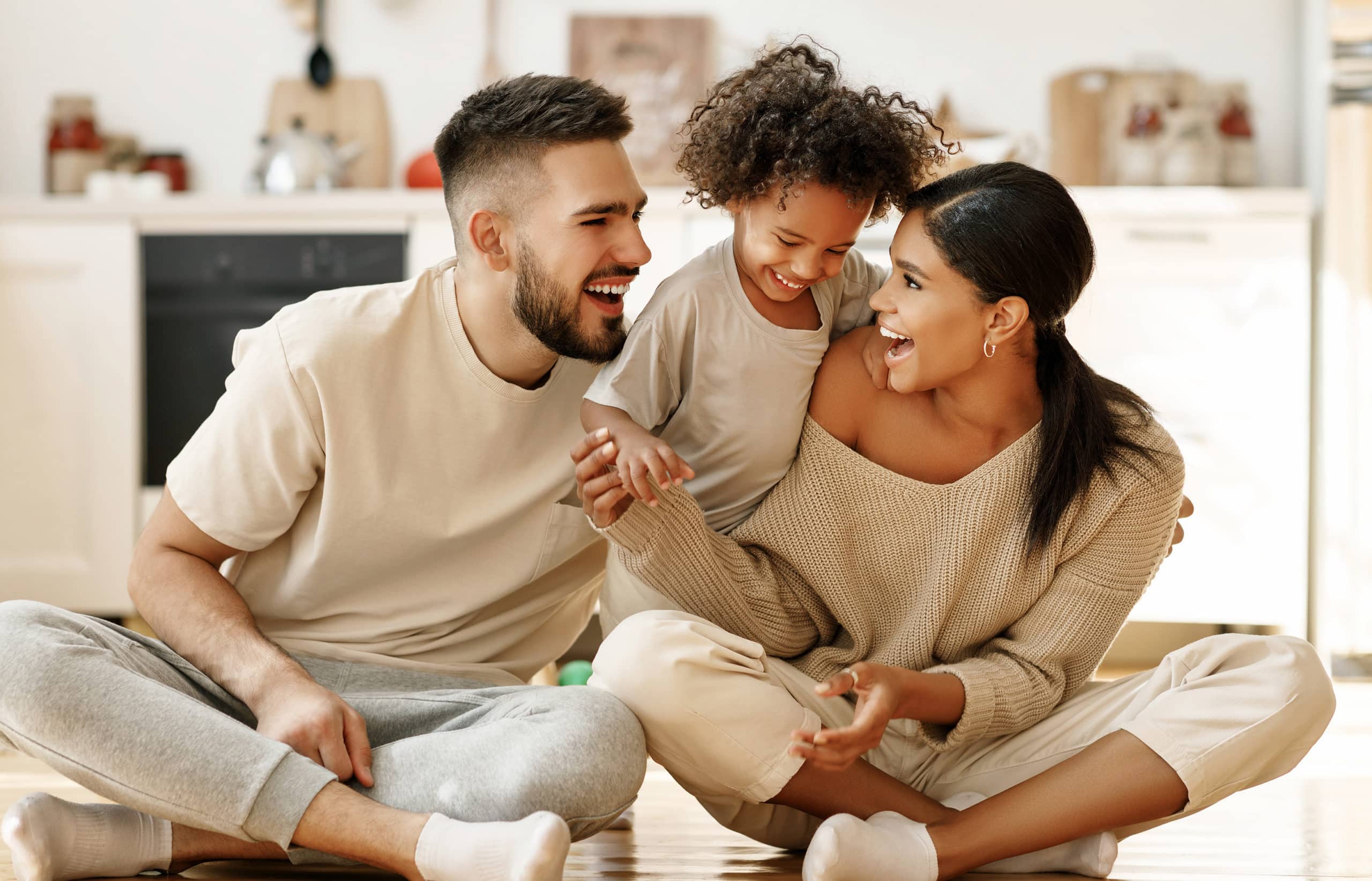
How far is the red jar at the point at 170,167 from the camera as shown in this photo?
142 inches

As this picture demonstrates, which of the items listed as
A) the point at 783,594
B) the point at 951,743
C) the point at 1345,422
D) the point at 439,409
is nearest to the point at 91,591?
the point at 439,409

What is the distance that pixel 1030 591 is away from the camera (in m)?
1.52

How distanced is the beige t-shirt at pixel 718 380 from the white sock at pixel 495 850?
0.48 meters

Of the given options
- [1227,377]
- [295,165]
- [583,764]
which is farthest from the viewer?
[295,165]

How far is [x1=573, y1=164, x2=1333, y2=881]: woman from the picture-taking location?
54.5 inches

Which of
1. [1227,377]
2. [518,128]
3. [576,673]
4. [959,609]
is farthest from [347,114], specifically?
[959,609]

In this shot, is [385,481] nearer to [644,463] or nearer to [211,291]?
[644,463]

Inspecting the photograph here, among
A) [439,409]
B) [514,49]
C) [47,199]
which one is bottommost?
[439,409]

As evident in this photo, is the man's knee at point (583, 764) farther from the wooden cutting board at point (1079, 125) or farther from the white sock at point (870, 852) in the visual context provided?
the wooden cutting board at point (1079, 125)

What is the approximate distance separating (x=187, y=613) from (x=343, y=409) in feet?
0.92

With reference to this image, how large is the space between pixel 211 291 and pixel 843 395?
207cm

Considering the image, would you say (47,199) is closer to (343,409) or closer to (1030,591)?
(343,409)

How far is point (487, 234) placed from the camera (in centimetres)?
165

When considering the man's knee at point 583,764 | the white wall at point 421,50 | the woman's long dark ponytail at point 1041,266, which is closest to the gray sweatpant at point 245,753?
the man's knee at point 583,764
